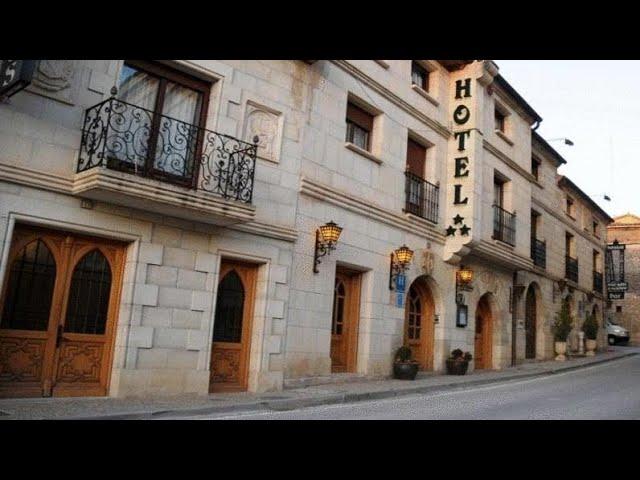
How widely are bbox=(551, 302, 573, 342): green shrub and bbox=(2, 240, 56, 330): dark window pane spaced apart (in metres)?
17.1

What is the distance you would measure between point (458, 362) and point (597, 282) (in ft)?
54.2

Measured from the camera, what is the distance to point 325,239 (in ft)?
33.3

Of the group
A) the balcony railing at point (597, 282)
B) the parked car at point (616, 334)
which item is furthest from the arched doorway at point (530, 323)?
the parked car at point (616, 334)

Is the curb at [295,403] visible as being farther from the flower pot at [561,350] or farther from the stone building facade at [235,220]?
the flower pot at [561,350]

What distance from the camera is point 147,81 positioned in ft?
27.6

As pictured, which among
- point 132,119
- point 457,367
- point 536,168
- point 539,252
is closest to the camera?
point 132,119

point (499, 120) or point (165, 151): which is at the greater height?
point (499, 120)

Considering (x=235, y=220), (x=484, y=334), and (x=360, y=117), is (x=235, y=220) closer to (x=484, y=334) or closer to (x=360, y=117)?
(x=360, y=117)

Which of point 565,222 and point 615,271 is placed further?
point 615,271

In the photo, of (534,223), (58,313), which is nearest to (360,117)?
(58,313)

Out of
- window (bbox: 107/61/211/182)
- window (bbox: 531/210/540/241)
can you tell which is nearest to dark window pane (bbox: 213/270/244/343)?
window (bbox: 107/61/211/182)

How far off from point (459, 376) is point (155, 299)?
7.77 metres
